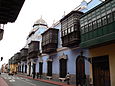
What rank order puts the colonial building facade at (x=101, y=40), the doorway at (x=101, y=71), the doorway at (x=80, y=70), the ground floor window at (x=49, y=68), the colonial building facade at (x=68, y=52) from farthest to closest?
the ground floor window at (x=49, y=68), the colonial building facade at (x=68, y=52), the doorway at (x=80, y=70), the doorway at (x=101, y=71), the colonial building facade at (x=101, y=40)

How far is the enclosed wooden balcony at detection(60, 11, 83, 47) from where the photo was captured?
1969cm

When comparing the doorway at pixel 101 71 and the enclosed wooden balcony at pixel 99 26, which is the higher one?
the enclosed wooden balcony at pixel 99 26

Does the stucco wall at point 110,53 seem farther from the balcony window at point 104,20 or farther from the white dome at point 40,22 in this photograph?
the white dome at point 40,22

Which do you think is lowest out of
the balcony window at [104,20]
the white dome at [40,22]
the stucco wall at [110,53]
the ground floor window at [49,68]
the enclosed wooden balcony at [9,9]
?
the ground floor window at [49,68]

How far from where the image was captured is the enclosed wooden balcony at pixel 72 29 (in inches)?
775

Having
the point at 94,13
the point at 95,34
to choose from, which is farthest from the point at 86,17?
the point at 95,34

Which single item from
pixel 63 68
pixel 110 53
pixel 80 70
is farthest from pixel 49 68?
pixel 110 53

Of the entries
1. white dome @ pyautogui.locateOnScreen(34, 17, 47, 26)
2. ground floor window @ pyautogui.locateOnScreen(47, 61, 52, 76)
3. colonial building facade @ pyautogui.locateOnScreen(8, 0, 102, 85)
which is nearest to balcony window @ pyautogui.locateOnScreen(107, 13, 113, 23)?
colonial building facade @ pyautogui.locateOnScreen(8, 0, 102, 85)

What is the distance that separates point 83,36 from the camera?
18.0 meters

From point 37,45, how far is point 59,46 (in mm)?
11497

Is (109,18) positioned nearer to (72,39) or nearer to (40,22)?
(72,39)

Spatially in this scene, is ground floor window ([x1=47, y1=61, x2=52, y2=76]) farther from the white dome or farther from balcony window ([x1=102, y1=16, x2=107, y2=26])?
the white dome

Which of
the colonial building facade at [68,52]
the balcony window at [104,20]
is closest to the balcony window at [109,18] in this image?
the balcony window at [104,20]

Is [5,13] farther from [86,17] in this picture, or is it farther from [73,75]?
[73,75]
